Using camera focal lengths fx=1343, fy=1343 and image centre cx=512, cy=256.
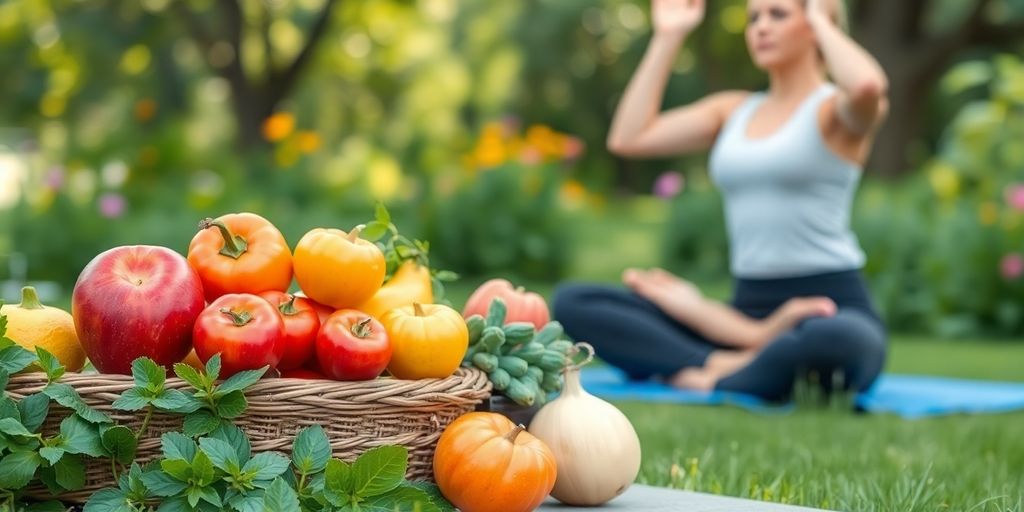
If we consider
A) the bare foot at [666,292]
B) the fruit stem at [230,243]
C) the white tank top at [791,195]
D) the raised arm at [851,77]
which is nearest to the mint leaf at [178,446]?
the fruit stem at [230,243]

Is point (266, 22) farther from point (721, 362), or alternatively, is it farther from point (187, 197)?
point (721, 362)

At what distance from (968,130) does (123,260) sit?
26.1 feet

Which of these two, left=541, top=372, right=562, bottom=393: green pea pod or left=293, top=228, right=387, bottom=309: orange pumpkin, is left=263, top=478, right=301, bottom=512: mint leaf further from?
left=541, top=372, right=562, bottom=393: green pea pod

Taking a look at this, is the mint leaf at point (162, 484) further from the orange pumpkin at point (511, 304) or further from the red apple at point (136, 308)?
the orange pumpkin at point (511, 304)

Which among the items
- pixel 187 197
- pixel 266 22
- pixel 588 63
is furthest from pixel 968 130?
pixel 588 63

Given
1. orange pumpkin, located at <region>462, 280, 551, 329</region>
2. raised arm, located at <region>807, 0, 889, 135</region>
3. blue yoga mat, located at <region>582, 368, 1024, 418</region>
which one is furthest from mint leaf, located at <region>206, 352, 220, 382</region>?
blue yoga mat, located at <region>582, 368, 1024, 418</region>

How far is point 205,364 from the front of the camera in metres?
2.46

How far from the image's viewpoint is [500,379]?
292 cm

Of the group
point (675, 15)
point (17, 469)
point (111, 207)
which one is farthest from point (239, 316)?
point (111, 207)

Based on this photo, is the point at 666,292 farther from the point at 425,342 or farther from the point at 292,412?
the point at 292,412

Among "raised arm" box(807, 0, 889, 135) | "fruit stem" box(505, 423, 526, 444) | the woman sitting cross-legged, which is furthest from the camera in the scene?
the woman sitting cross-legged

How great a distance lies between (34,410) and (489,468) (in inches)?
33.7

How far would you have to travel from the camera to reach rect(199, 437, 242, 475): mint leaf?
7.86ft

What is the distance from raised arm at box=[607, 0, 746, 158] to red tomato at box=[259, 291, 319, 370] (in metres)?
2.94
